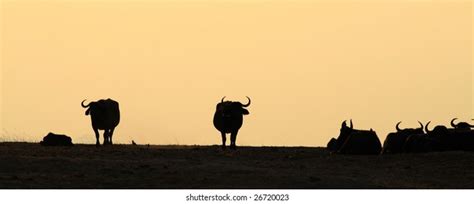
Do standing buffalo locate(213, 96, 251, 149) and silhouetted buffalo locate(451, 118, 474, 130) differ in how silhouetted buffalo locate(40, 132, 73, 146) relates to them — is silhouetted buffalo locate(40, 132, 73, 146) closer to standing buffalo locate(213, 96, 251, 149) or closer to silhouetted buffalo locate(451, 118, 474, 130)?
standing buffalo locate(213, 96, 251, 149)

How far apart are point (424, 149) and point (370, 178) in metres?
6.62

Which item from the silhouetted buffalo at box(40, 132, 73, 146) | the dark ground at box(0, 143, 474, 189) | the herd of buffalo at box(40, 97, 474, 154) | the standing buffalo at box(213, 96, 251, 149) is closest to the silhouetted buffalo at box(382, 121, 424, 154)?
the herd of buffalo at box(40, 97, 474, 154)

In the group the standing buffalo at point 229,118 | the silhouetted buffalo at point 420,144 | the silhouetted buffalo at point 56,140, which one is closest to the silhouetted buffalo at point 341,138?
the silhouetted buffalo at point 420,144

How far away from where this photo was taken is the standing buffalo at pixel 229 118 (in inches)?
1521

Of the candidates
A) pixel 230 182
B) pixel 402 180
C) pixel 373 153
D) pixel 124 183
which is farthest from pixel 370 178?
pixel 373 153

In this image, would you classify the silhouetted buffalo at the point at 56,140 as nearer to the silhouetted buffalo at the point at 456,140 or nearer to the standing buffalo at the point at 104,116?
the standing buffalo at the point at 104,116

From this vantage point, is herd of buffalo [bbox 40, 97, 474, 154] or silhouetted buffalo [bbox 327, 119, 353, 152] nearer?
herd of buffalo [bbox 40, 97, 474, 154]

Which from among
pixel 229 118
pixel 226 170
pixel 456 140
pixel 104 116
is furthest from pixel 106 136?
pixel 226 170

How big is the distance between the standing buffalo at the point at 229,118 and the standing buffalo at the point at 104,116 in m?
3.98

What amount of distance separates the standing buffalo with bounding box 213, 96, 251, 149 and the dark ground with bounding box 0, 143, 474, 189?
15.4 feet

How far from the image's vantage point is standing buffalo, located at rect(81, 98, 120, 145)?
4150 cm

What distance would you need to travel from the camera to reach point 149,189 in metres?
23.7

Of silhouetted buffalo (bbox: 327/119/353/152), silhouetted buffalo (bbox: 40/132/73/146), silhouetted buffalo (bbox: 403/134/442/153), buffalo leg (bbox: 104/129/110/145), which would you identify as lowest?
silhouetted buffalo (bbox: 403/134/442/153)

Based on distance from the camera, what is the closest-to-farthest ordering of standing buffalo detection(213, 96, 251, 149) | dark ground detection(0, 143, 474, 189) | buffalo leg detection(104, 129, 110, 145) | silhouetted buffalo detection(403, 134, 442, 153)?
dark ground detection(0, 143, 474, 189) < silhouetted buffalo detection(403, 134, 442, 153) < standing buffalo detection(213, 96, 251, 149) < buffalo leg detection(104, 129, 110, 145)
